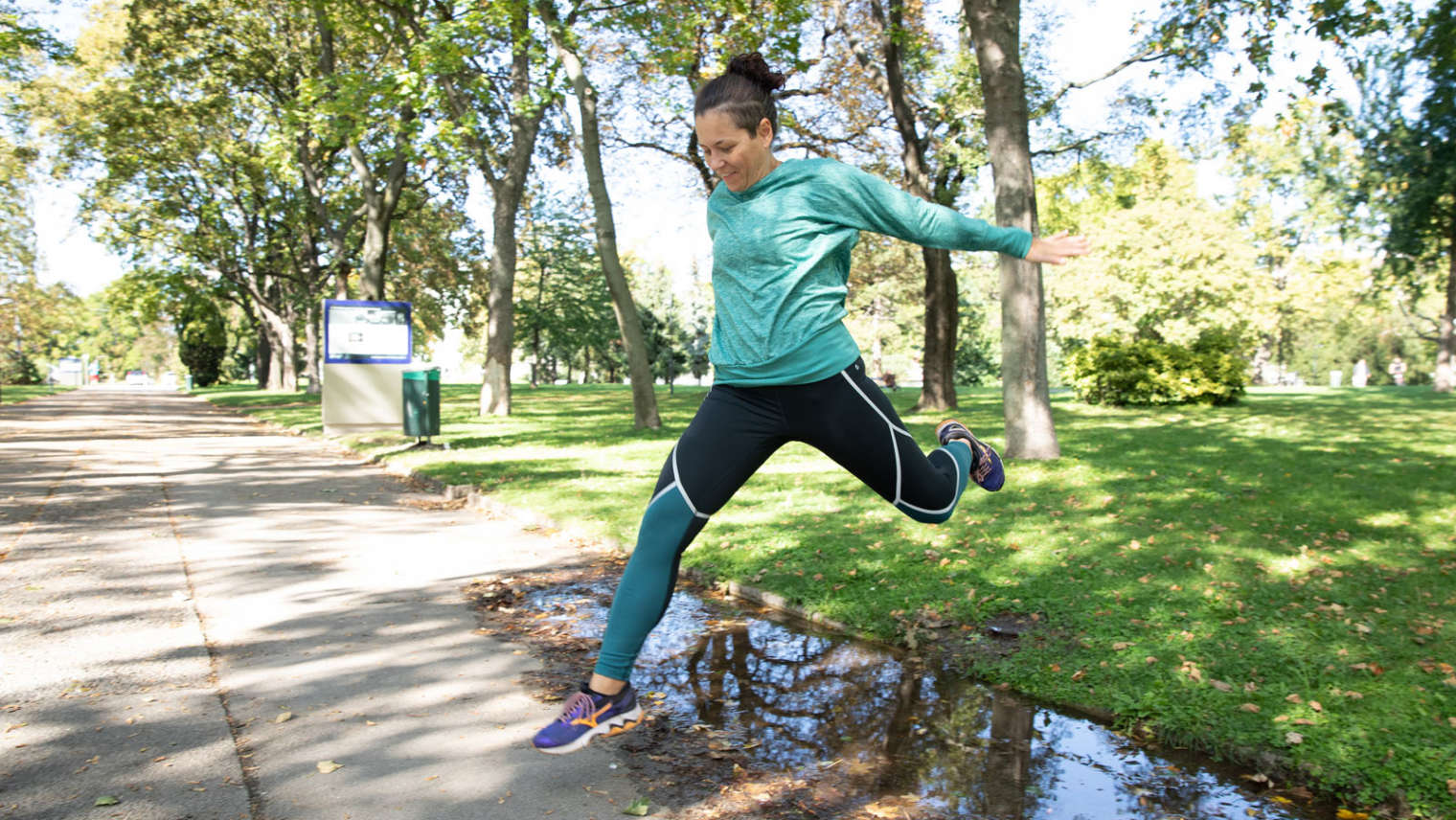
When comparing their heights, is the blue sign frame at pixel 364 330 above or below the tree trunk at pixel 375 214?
below

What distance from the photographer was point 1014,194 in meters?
10.7

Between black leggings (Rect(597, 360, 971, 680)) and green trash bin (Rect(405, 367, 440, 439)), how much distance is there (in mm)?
11849

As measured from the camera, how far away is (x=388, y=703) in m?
3.98

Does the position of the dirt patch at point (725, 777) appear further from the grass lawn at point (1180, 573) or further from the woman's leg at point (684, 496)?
the grass lawn at point (1180, 573)

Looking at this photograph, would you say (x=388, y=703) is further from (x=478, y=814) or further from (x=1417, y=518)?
(x=1417, y=518)

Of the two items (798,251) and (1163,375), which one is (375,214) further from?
(798,251)

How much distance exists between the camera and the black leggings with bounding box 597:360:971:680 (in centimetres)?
328

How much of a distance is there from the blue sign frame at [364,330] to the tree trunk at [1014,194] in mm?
9939

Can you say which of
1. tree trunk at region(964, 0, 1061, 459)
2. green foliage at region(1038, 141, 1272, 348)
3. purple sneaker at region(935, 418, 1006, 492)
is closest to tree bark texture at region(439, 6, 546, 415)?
tree trunk at region(964, 0, 1061, 459)

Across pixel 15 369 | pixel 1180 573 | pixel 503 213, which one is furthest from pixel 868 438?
pixel 15 369

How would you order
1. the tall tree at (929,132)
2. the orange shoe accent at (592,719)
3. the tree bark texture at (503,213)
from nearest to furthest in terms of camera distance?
the orange shoe accent at (592,719), the tall tree at (929,132), the tree bark texture at (503,213)

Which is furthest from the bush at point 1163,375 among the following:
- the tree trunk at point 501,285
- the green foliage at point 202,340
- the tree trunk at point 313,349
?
the green foliage at point 202,340

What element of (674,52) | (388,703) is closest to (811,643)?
(388,703)

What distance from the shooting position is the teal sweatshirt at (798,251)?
3244 millimetres
